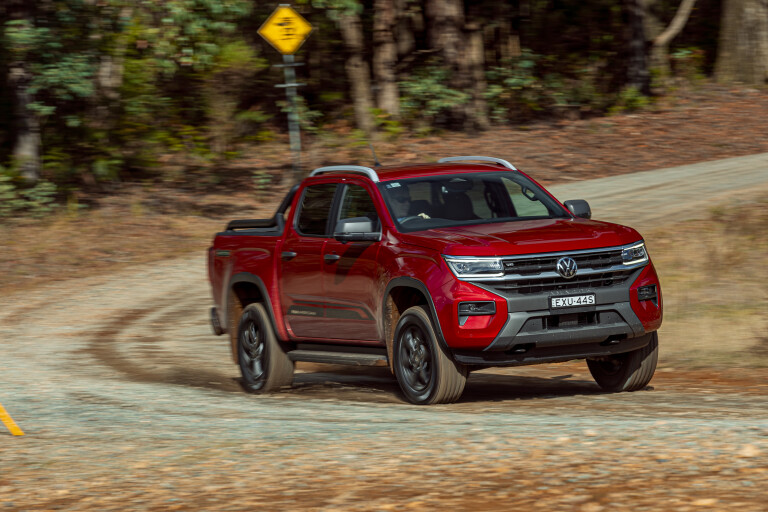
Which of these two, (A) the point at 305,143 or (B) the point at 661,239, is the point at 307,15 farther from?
(B) the point at 661,239

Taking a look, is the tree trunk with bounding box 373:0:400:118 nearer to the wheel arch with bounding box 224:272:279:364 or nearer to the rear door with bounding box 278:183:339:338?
the wheel arch with bounding box 224:272:279:364

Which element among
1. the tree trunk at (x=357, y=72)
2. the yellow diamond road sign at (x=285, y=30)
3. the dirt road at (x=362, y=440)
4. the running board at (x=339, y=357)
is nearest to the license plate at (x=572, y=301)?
the dirt road at (x=362, y=440)

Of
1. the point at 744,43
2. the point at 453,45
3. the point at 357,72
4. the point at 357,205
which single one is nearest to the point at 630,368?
the point at 357,205

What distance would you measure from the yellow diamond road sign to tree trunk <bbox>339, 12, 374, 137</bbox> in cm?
662

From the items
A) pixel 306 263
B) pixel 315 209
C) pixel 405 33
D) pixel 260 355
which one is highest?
pixel 405 33

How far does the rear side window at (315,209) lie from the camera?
9.79 metres

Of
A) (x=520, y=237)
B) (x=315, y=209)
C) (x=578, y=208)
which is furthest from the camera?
(x=315, y=209)

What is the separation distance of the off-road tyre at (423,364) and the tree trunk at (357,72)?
1861 centimetres

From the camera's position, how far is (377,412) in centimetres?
841

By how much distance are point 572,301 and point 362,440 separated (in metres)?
1.92

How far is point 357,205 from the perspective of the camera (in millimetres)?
9484

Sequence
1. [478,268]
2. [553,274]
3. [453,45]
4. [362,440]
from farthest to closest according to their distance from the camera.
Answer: [453,45] < [553,274] < [478,268] < [362,440]

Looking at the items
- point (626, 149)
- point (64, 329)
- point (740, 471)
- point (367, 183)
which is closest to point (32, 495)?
point (740, 471)

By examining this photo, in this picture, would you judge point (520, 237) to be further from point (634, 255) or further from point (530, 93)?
point (530, 93)
